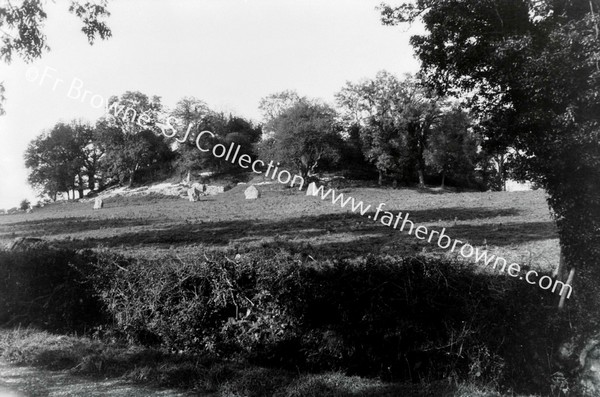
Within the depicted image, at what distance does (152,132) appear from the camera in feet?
215

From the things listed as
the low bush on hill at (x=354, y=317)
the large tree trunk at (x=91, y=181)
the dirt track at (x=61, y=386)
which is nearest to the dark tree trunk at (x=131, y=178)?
the large tree trunk at (x=91, y=181)

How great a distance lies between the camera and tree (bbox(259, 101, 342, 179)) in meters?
44.7

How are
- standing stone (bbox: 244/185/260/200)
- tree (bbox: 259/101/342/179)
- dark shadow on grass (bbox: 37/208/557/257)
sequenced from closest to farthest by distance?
dark shadow on grass (bbox: 37/208/557/257), standing stone (bbox: 244/185/260/200), tree (bbox: 259/101/342/179)

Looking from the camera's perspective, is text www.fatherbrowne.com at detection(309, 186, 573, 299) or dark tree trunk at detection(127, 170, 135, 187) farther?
dark tree trunk at detection(127, 170, 135, 187)

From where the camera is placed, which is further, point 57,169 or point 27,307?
point 57,169

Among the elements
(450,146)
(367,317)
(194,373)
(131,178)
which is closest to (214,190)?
(131,178)

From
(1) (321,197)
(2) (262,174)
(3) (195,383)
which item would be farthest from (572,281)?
(2) (262,174)

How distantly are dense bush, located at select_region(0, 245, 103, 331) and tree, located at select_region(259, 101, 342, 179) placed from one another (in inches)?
1400

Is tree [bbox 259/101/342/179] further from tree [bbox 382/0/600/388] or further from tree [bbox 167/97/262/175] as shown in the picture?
tree [bbox 382/0/600/388]

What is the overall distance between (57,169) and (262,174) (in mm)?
36978

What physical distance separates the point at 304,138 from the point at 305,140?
0.25 m

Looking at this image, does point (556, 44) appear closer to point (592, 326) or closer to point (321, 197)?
point (592, 326)

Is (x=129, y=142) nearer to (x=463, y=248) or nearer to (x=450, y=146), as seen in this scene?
(x=450, y=146)

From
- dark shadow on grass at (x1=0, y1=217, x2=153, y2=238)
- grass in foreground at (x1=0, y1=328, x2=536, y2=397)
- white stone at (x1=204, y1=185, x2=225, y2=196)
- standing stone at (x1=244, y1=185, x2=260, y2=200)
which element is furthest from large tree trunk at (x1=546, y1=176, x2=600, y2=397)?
white stone at (x1=204, y1=185, x2=225, y2=196)
